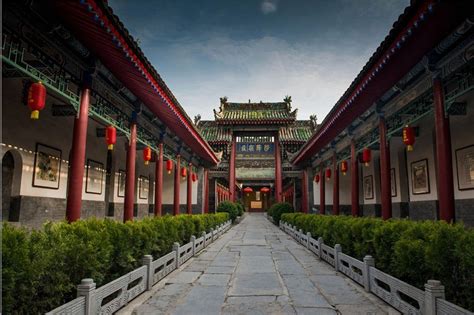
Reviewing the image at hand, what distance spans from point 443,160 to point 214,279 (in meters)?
5.34

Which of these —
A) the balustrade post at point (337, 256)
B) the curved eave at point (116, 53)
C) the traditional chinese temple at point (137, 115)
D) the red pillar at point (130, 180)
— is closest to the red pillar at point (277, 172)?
the traditional chinese temple at point (137, 115)

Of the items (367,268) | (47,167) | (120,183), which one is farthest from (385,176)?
(120,183)

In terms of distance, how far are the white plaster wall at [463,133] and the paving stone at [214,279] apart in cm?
720

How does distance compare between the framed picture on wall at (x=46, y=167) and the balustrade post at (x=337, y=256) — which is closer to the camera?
the balustrade post at (x=337, y=256)

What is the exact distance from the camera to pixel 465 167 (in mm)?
9000

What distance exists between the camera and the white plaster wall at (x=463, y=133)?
864 centimetres

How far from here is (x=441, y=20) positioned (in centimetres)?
540

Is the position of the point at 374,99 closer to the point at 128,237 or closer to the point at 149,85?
the point at 149,85

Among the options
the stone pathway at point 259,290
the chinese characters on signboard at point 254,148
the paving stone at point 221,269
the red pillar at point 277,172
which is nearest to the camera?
the stone pathway at point 259,290

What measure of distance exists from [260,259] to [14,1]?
7.74m

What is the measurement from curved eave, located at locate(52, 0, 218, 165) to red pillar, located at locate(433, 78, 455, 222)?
6575 millimetres

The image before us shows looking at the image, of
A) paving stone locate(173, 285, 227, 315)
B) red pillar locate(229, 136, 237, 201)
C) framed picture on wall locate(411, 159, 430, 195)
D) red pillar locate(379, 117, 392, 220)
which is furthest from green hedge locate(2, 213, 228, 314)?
red pillar locate(229, 136, 237, 201)

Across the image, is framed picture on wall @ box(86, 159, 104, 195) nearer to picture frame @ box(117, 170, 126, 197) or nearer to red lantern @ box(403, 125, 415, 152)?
picture frame @ box(117, 170, 126, 197)

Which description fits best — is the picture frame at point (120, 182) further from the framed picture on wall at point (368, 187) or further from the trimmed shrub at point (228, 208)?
the framed picture on wall at point (368, 187)
